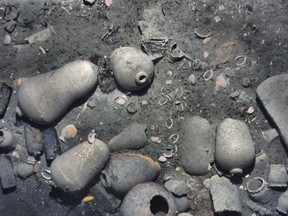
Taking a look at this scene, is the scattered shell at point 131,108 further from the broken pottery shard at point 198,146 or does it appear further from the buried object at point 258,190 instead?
the buried object at point 258,190

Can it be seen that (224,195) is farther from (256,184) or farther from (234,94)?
(234,94)

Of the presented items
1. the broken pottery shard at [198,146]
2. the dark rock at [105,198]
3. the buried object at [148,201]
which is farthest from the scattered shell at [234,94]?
the dark rock at [105,198]

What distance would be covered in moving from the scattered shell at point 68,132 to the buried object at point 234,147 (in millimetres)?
1349

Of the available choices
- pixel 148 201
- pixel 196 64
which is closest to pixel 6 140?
pixel 148 201

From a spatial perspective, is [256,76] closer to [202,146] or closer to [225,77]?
[225,77]

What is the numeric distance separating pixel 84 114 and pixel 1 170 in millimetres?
931

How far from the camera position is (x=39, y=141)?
4.19 metres

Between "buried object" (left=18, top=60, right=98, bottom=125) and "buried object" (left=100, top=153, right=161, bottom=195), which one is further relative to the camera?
"buried object" (left=18, top=60, right=98, bottom=125)

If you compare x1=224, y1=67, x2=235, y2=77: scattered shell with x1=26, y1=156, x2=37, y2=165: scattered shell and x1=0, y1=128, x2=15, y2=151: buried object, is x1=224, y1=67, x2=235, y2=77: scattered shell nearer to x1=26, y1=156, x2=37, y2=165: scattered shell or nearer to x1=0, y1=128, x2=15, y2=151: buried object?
x1=26, y1=156, x2=37, y2=165: scattered shell

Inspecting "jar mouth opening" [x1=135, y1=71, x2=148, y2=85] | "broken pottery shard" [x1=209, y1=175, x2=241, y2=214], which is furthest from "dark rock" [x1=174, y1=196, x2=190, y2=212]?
"jar mouth opening" [x1=135, y1=71, x2=148, y2=85]

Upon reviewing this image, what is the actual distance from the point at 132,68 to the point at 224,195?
1406 mm

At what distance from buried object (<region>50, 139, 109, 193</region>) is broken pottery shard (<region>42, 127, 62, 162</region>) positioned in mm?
105

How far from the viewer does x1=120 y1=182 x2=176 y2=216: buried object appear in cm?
374

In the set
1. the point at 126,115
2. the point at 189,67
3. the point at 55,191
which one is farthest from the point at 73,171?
the point at 189,67
